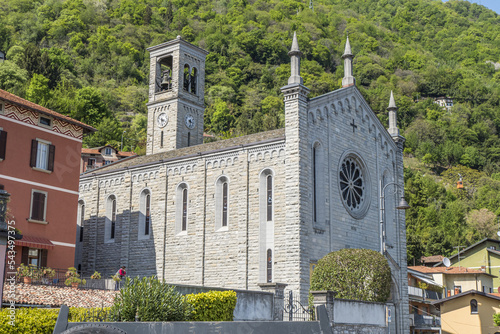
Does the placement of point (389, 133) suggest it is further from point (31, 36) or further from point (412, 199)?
point (31, 36)

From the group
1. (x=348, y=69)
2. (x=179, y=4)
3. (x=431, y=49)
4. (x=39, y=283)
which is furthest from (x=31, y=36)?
(x=431, y=49)

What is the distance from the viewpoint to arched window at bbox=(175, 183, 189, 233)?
34.4 m

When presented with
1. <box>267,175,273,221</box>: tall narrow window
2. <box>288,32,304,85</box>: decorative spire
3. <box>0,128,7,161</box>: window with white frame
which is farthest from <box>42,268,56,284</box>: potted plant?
<box>288,32,304,85</box>: decorative spire

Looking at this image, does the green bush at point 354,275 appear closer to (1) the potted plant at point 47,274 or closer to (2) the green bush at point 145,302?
(1) the potted plant at point 47,274

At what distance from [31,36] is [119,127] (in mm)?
31063

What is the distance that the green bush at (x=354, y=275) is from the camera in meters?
25.6

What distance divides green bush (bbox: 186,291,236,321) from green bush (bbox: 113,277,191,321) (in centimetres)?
184

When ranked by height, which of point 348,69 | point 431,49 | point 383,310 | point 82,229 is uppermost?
point 431,49

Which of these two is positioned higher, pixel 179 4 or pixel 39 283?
pixel 179 4

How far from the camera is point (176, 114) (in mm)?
43062

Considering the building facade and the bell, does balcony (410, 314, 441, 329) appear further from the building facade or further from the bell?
the building facade

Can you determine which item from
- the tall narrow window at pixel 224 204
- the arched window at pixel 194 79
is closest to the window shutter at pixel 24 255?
the tall narrow window at pixel 224 204

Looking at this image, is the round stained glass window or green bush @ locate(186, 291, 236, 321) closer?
green bush @ locate(186, 291, 236, 321)

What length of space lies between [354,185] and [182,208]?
10.5 meters
